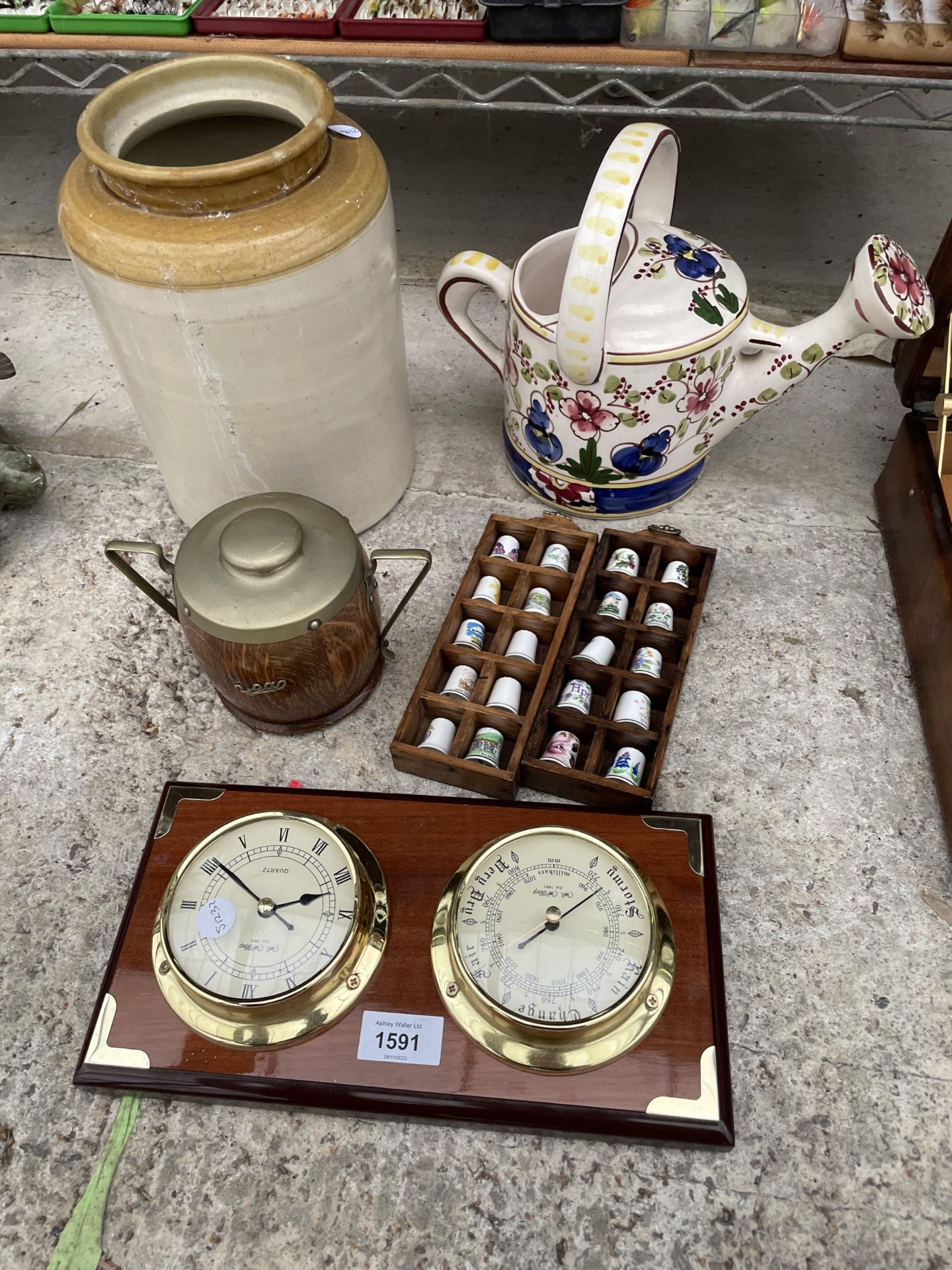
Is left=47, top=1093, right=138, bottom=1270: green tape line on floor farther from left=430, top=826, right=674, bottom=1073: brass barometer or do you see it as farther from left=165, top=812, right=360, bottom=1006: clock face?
left=430, top=826, right=674, bottom=1073: brass barometer

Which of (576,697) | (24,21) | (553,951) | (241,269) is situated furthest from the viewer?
(24,21)

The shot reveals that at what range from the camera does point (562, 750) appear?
2.97ft

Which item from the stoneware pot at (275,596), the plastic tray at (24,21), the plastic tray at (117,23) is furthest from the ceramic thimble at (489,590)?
the plastic tray at (24,21)

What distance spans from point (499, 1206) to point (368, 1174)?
109 mm

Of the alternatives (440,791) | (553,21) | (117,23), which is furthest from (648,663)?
(117,23)

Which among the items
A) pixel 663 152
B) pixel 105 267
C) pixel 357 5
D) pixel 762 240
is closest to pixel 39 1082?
pixel 105 267

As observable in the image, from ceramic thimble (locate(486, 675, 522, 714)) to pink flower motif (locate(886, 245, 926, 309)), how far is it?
56 centimetres

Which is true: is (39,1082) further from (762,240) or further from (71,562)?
(762,240)

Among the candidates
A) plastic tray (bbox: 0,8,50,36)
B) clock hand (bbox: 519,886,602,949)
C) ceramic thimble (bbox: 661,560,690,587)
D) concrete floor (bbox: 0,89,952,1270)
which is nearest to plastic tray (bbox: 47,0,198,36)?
plastic tray (bbox: 0,8,50,36)

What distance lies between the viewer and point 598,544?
1.06m

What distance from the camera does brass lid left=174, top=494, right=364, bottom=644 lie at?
795mm

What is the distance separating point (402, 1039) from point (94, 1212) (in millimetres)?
289

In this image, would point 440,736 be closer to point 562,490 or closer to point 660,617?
point 660,617

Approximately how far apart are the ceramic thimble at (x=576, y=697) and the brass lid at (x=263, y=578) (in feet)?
0.84
